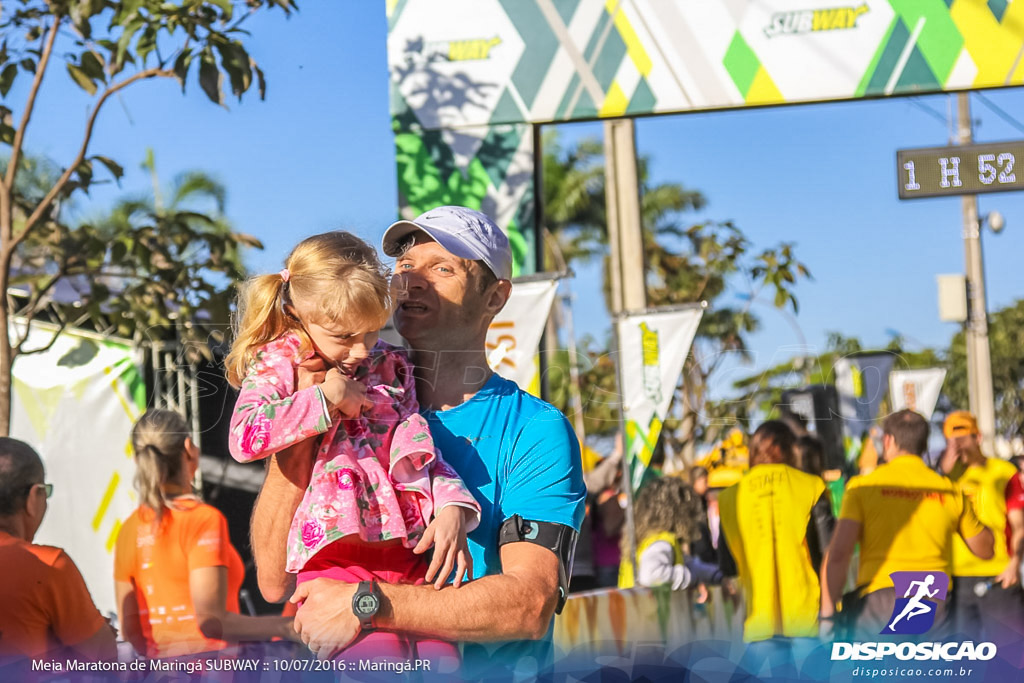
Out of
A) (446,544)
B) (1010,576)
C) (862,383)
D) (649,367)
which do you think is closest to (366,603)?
(446,544)

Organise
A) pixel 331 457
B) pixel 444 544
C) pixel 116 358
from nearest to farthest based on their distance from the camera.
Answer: pixel 444 544 → pixel 331 457 → pixel 116 358

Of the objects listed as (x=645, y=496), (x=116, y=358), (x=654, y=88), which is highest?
(x=654, y=88)

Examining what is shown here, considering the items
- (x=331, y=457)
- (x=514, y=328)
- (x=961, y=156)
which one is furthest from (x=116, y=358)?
(x=961, y=156)

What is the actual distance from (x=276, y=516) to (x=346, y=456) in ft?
0.45

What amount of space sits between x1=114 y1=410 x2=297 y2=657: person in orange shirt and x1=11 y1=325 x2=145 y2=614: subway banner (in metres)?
0.37

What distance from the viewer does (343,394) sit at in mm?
1606

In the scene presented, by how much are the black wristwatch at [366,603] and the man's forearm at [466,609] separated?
0.04 ft

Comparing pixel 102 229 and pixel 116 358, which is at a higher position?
pixel 102 229

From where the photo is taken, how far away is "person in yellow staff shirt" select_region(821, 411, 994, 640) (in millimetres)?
4016

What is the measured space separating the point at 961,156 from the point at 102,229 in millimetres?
3099

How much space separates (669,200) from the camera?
61.4 feet

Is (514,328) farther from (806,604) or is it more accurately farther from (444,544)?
(444,544)

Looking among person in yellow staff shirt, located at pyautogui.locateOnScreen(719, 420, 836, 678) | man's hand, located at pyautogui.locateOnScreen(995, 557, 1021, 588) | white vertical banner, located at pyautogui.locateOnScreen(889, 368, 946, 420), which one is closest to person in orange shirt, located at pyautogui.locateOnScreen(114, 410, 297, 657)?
person in yellow staff shirt, located at pyautogui.locateOnScreen(719, 420, 836, 678)

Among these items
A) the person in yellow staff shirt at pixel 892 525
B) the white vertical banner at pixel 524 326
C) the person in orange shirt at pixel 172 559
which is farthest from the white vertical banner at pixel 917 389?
the person in orange shirt at pixel 172 559
